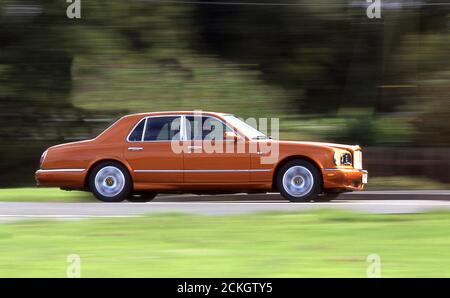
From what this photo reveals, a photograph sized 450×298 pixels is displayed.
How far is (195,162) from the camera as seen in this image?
13688 millimetres

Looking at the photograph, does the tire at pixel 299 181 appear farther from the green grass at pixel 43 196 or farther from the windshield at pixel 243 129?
the green grass at pixel 43 196

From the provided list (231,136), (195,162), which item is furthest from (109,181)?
(231,136)

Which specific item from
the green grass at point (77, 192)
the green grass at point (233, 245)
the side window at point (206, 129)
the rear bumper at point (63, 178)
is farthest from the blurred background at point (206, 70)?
the green grass at point (233, 245)

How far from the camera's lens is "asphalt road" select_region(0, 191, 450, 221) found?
40.2ft

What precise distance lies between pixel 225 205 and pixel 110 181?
1929mm

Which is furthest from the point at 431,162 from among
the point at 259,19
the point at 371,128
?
the point at 259,19

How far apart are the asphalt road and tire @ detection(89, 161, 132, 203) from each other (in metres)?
0.23

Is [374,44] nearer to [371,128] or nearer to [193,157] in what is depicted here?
[371,128]

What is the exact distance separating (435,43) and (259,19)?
4686 mm

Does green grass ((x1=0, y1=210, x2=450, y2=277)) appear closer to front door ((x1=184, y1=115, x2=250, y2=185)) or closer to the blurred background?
front door ((x1=184, y1=115, x2=250, y2=185))

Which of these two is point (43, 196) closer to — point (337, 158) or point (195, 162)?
point (195, 162)

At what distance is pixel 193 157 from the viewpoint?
45.0 ft

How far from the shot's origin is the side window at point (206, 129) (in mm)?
13742

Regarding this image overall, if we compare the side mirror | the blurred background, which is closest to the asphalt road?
the side mirror
